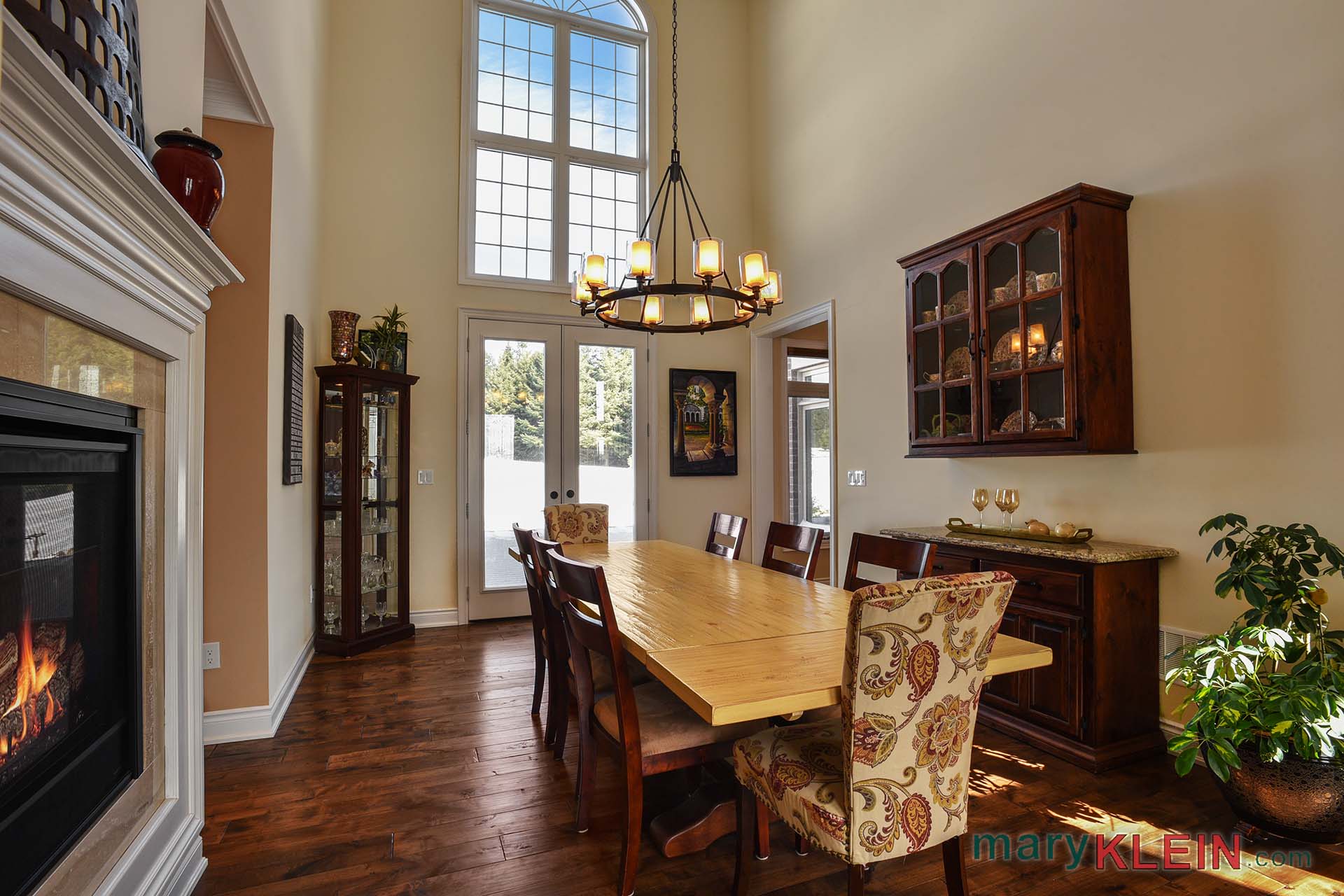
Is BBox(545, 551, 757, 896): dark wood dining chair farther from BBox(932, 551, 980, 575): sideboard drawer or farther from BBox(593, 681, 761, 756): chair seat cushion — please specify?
BBox(932, 551, 980, 575): sideboard drawer

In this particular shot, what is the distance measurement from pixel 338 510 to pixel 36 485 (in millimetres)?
3231

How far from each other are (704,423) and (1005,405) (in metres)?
2.96

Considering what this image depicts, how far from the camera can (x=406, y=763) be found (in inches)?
106

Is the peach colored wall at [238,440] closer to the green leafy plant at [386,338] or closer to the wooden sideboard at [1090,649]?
the green leafy plant at [386,338]

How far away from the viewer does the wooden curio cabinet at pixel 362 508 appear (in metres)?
4.27

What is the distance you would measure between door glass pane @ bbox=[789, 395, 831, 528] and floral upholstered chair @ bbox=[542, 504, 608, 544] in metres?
2.79

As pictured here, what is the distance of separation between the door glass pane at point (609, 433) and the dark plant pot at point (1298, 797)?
4.13 meters

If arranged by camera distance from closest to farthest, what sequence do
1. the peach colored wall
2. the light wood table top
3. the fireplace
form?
the fireplace, the light wood table top, the peach colored wall

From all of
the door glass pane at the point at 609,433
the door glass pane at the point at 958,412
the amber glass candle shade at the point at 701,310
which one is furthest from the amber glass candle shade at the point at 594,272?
the door glass pane at the point at 609,433

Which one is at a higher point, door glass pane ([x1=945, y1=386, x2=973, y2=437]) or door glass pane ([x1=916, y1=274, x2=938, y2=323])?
door glass pane ([x1=916, y1=274, x2=938, y2=323])

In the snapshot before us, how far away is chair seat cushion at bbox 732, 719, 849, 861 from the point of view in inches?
59.3

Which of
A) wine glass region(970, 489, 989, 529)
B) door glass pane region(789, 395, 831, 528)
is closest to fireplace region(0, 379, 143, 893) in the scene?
wine glass region(970, 489, 989, 529)

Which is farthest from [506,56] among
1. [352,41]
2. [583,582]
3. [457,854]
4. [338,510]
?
[457,854]

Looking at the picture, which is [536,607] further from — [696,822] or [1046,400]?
[1046,400]
